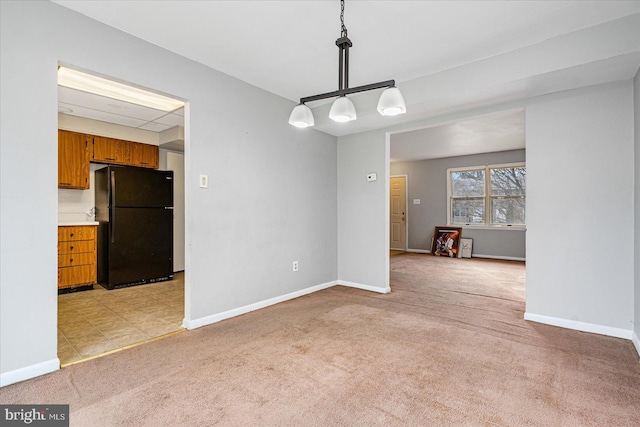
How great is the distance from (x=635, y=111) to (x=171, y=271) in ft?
19.1

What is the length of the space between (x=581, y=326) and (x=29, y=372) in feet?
14.0

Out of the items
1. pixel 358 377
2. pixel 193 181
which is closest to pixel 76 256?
pixel 193 181

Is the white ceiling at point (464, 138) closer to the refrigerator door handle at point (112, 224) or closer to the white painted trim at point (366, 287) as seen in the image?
the white painted trim at point (366, 287)

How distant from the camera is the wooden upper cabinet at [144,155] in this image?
5.04 meters

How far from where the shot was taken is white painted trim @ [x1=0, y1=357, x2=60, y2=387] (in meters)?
1.89

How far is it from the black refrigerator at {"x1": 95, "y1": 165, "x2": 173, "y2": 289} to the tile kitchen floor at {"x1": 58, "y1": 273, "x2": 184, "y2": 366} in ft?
1.05

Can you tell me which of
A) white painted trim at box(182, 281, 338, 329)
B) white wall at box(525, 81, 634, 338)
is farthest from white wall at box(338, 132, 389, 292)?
white wall at box(525, 81, 634, 338)

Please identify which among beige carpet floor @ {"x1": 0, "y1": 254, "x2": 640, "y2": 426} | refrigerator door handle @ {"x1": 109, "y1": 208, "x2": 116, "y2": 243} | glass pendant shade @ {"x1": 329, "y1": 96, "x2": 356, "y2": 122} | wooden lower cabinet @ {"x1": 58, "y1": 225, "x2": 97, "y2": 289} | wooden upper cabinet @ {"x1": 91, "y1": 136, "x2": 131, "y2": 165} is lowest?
beige carpet floor @ {"x1": 0, "y1": 254, "x2": 640, "y2": 426}

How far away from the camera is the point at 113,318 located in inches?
125

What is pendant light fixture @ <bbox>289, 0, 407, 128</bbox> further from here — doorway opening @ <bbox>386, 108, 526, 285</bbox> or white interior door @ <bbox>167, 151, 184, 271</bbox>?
white interior door @ <bbox>167, 151, 184, 271</bbox>

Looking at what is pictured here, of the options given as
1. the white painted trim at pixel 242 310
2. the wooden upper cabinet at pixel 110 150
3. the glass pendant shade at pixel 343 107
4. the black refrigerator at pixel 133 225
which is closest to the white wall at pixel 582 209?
the glass pendant shade at pixel 343 107

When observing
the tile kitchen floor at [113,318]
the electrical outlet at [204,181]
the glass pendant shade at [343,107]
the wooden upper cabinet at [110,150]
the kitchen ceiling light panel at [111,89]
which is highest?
the kitchen ceiling light panel at [111,89]

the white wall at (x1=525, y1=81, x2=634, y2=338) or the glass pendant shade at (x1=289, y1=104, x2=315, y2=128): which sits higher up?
the glass pendant shade at (x1=289, y1=104, x2=315, y2=128)

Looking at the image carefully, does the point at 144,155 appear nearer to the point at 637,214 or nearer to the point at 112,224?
the point at 112,224
